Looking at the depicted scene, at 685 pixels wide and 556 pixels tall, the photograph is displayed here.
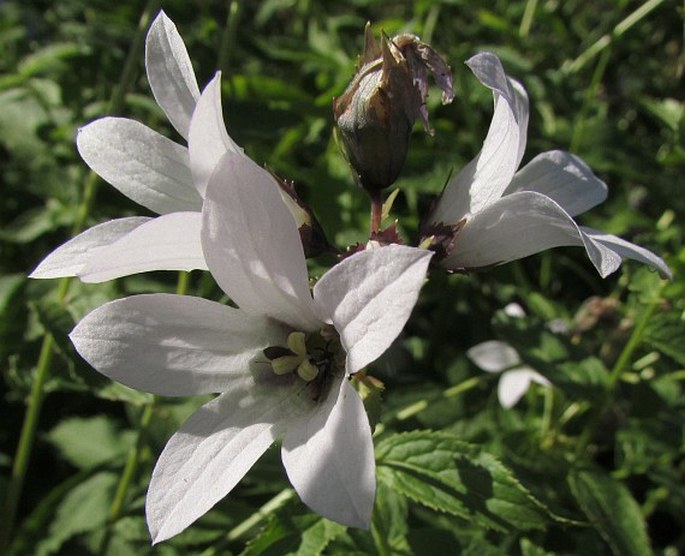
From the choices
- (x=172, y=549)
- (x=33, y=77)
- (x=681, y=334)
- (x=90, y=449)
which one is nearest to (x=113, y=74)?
(x=33, y=77)

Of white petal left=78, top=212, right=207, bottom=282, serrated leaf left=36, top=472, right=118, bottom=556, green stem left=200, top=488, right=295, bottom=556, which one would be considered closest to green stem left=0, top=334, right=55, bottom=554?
serrated leaf left=36, top=472, right=118, bottom=556

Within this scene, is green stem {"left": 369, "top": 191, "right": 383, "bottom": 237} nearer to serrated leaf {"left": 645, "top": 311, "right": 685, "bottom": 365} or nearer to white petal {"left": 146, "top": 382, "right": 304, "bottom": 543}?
white petal {"left": 146, "top": 382, "right": 304, "bottom": 543}

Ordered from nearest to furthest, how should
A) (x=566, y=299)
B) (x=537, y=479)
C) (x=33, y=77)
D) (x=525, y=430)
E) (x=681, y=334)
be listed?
(x=681, y=334) → (x=537, y=479) → (x=525, y=430) → (x=33, y=77) → (x=566, y=299)

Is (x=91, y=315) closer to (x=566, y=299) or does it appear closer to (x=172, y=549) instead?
(x=172, y=549)

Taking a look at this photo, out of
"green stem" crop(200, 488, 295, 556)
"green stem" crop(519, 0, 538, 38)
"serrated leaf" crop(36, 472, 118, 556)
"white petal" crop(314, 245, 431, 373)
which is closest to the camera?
"white petal" crop(314, 245, 431, 373)

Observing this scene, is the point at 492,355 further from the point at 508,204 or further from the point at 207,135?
the point at 207,135

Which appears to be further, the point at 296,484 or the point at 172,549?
the point at 172,549

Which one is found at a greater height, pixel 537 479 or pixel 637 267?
pixel 637 267
